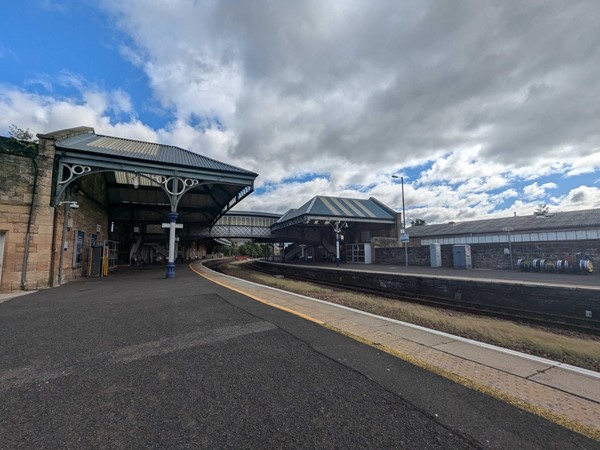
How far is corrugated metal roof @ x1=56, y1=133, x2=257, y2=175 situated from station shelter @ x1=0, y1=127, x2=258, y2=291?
6 centimetres

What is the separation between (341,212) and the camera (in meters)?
33.5

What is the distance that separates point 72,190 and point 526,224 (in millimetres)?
46652

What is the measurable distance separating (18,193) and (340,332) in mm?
14337

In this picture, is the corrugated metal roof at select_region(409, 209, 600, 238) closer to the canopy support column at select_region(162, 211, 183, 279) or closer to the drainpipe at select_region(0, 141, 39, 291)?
the canopy support column at select_region(162, 211, 183, 279)

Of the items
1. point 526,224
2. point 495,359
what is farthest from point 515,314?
point 526,224

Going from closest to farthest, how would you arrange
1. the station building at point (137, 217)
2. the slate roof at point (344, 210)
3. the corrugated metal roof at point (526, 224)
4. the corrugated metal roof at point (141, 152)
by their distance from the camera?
the station building at point (137, 217) → the corrugated metal roof at point (141, 152) → the corrugated metal roof at point (526, 224) → the slate roof at point (344, 210)

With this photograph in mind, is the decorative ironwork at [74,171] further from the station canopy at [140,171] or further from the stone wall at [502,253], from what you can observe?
the stone wall at [502,253]

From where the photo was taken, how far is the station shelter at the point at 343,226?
32594 mm

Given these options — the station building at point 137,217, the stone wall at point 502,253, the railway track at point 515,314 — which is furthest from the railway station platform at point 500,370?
the stone wall at point 502,253

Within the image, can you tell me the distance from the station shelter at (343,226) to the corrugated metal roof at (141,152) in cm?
1470

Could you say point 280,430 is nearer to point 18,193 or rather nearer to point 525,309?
point 525,309

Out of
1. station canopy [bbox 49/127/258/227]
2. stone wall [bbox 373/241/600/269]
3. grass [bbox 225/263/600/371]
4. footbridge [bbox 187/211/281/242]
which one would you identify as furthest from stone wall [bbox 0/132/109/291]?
footbridge [bbox 187/211/281/242]

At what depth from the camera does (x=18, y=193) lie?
11703mm

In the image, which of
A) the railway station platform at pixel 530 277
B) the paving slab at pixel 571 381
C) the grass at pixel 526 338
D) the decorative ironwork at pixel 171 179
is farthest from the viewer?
the decorative ironwork at pixel 171 179
